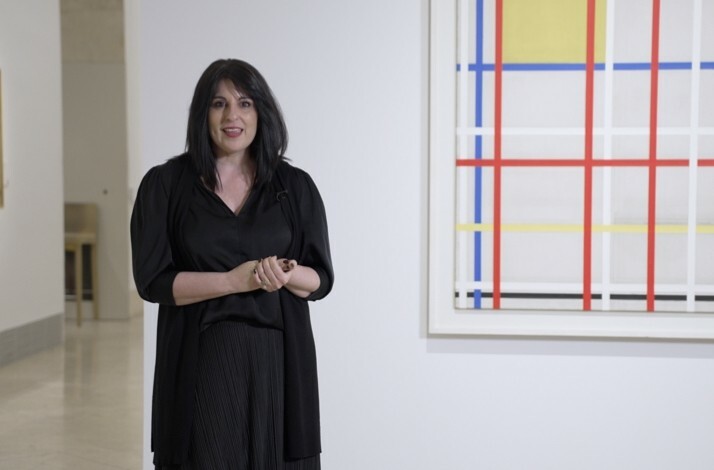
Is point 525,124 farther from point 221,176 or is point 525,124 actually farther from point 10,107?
point 10,107

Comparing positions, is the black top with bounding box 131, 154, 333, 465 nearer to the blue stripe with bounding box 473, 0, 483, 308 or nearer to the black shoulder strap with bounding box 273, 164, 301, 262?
the black shoulder strap with bounding box 273, 164, 301, 262

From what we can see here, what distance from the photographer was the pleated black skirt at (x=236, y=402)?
2.38m

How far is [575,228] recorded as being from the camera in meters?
3.84

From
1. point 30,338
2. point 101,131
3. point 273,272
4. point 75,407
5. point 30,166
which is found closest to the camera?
point 273,272

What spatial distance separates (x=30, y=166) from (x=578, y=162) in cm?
569

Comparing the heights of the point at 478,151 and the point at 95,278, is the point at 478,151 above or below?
above

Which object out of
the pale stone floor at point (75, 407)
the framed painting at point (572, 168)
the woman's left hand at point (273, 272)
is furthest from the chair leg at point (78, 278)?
the woman's left hand at point (273, 272)

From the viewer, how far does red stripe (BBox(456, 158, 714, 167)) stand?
3820 mm

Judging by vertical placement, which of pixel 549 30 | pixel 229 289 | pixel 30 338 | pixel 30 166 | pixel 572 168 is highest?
pixel 549 30

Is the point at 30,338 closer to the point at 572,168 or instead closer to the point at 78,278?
the point at 78,278

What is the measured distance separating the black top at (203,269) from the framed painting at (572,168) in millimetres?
1428

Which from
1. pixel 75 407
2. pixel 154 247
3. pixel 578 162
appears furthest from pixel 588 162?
pixel 75 407

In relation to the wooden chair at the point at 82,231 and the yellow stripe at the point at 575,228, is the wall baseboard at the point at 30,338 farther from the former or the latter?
the yellow stripe at the point at 575,228

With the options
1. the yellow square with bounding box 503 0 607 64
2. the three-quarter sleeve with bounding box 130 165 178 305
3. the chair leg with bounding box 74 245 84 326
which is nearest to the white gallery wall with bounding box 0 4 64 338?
the chair leg with bounding box 74 245 84 326
